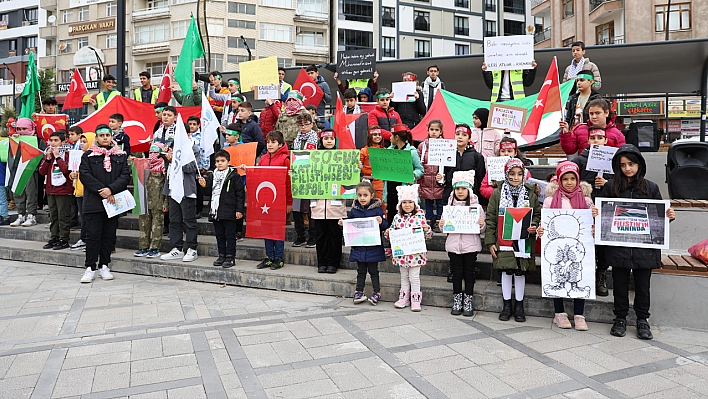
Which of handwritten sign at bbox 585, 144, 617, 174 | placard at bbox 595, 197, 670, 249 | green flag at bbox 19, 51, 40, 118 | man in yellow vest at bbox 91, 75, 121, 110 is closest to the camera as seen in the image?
placard at bbox 595, 197, 670, 249

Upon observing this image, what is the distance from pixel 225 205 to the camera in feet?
25.0

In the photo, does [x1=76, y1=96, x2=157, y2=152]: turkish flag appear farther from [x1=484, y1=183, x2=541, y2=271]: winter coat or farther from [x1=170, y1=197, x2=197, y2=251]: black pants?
[x1=484, y1=183, x2=541, y2=271]: winter coat

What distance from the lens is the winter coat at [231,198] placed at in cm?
762

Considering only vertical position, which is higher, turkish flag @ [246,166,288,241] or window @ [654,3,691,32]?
window @ [654,3,691,32]

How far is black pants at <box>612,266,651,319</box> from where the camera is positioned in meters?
5.29

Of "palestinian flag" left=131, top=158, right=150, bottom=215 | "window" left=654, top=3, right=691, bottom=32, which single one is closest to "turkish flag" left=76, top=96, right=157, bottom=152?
"palestinian flag" left=131, top=158, right=150, bottom=215

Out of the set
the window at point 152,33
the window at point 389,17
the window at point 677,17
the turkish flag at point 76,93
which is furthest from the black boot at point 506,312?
the window at point 389,17

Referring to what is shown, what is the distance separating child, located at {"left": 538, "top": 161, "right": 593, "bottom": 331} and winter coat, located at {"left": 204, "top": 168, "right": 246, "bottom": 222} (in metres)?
4.31

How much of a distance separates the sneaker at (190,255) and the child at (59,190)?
9.61 ft

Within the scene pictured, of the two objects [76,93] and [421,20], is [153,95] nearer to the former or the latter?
[76,93]

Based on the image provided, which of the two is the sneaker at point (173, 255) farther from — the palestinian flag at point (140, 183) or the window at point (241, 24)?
the window at point (241, 24)

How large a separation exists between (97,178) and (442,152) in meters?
5.16

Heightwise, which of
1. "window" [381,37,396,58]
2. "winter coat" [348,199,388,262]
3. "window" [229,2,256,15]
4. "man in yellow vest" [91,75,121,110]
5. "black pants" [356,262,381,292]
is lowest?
"black pants" [356,262,381,292]

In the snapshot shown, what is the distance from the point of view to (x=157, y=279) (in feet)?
26.5
